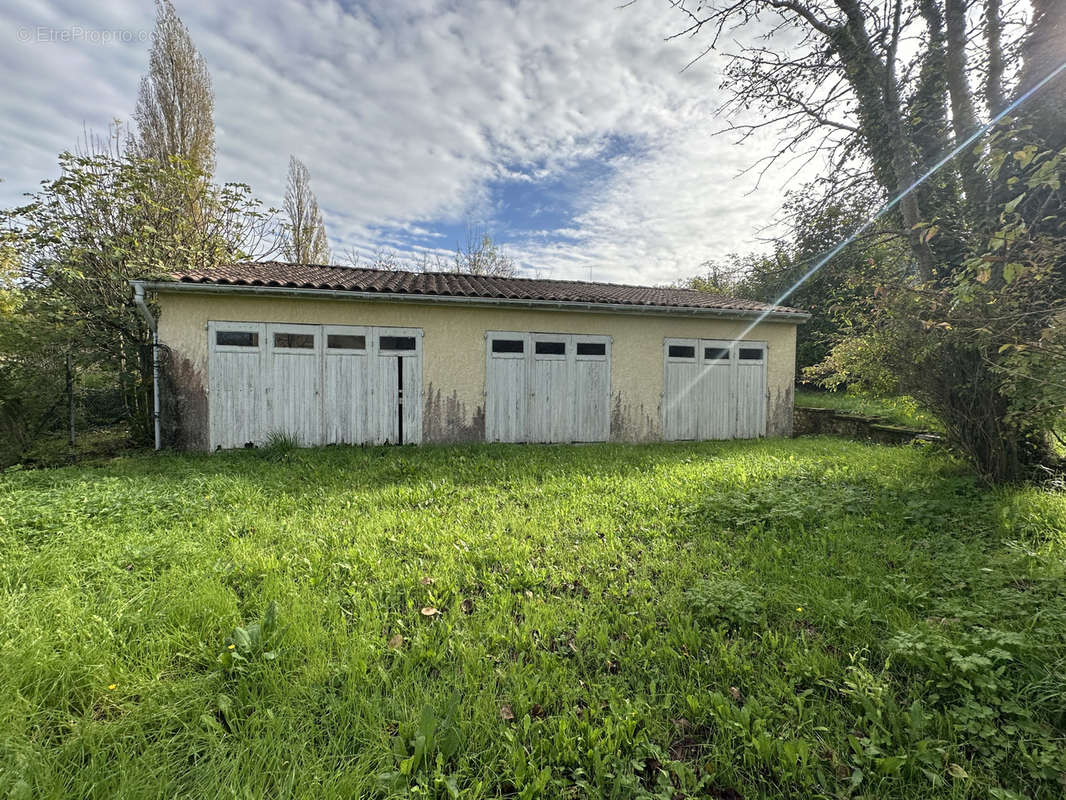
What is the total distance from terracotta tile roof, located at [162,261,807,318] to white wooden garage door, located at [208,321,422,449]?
798 mm

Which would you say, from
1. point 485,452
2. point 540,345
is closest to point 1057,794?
point 485,452

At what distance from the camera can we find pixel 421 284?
31.3 ft

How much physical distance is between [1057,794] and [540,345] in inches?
330

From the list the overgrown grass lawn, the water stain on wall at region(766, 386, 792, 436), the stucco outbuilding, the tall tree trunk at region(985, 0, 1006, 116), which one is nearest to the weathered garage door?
the stucco outbuilding

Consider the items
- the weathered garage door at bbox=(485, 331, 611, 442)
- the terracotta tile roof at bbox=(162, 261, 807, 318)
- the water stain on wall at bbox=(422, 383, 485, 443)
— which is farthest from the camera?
the weathered garage door at bbox=(485, 331, 611, 442)

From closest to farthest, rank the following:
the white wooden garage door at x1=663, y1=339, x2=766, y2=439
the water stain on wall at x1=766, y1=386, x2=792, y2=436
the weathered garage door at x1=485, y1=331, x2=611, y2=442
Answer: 1. the weathered garage door at x1=485, y1=331, x2=611, y2=442
2. the white wooden garage door at x1=663, y1=339, x2=766, y2=439
3. the water stain on wall at x1=766, y1=386, x2=792, y2=436

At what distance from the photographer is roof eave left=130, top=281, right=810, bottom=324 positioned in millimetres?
7617

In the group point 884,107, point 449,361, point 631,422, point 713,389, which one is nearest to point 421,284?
point 449,361

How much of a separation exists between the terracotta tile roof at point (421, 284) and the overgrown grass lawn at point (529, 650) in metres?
4.69

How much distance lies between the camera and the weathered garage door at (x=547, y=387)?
9.15 m

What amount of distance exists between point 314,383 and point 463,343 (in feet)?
9.77

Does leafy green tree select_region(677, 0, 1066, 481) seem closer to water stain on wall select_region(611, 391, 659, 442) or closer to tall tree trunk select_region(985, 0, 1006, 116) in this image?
tall tree trunk select_region(985, 0, 1006, 116)

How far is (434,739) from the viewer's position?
5.98ft

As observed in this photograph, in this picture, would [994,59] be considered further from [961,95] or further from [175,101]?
[175,101]
